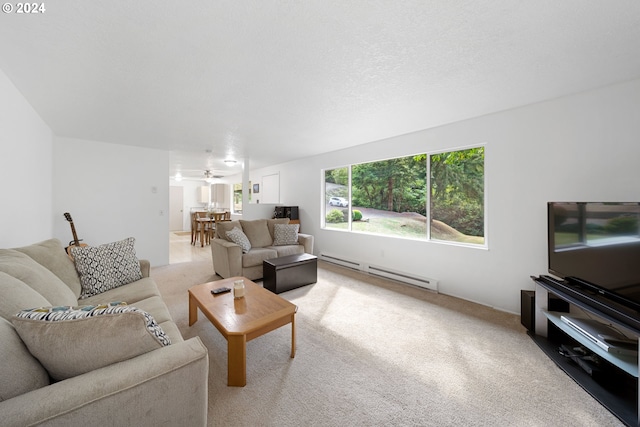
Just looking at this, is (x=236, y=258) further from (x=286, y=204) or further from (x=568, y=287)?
(x=568, y=287)

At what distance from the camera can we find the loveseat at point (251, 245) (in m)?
3.61

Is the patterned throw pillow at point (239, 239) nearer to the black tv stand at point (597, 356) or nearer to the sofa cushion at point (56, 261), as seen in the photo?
the sofa cushion at point (56, 261)

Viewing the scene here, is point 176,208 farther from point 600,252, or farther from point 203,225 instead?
point 600,252

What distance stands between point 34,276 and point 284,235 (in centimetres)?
322

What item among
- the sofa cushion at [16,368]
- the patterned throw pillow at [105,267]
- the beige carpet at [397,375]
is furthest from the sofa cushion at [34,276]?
Answer: the beige carpet at [397,375]

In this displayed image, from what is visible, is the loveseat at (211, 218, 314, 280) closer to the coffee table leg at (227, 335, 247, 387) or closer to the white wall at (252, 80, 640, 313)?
the white wall at (252, 80, 640, 313)

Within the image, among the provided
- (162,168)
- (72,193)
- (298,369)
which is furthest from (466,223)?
(72,193)

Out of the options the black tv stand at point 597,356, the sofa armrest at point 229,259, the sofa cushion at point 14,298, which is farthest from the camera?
the sofa armrest at point 229,259

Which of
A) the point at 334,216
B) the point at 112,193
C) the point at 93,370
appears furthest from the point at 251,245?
the point at 93,370

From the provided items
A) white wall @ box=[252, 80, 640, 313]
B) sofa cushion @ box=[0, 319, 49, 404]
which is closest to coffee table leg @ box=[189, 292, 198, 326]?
sofa cushion @ box=[0, 319, 49, 404]

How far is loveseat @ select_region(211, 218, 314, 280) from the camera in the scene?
3611 mm

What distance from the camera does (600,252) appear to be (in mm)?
1792

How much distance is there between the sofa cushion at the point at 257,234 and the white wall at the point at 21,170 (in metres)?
2.54

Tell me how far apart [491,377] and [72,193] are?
5.95m
